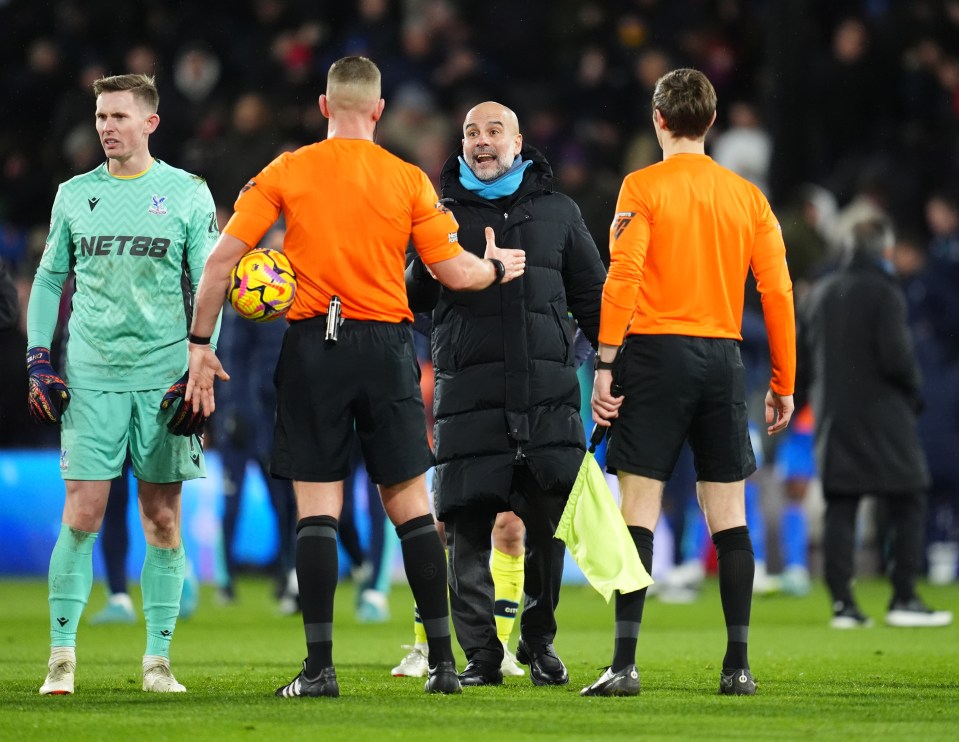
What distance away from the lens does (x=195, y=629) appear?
9602 millimetres

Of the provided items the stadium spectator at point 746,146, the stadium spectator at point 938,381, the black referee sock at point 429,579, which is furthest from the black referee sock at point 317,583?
the stadium spectator at point 746,146

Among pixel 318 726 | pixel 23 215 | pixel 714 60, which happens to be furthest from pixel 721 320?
pixel 23 215

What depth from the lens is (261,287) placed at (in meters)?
5.91

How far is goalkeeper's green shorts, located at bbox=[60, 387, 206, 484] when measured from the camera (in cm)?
634

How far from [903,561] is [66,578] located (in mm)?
5468

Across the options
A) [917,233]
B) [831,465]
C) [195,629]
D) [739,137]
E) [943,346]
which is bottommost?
[195,629]

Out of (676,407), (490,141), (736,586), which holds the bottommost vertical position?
(736,586)

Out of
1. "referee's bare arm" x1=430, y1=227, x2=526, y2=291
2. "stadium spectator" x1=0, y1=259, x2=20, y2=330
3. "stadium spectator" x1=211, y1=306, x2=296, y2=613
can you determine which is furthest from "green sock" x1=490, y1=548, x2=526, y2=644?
"stadium spectator" x1=211, y1=306, x2=296, y2=613

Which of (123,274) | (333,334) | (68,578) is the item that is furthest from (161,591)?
(333,334)

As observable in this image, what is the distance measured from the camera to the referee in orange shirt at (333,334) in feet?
19.7

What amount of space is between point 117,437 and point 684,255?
2223 millimetres

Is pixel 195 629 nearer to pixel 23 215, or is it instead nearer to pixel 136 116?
pixel 136 116

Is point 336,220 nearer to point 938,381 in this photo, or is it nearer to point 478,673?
point 478,673

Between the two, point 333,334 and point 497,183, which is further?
point 497,183
